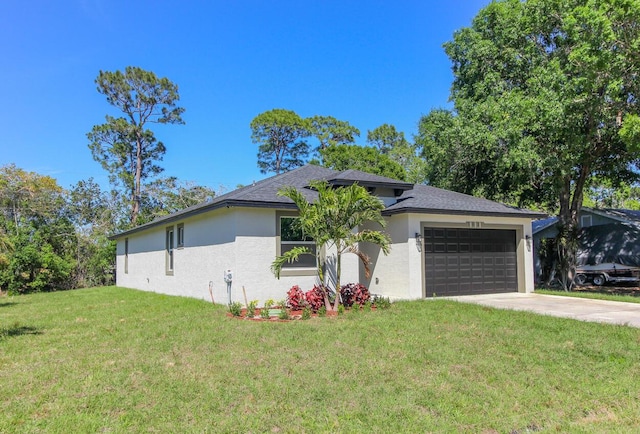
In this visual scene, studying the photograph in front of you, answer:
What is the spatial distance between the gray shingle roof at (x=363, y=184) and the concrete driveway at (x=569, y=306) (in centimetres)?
260

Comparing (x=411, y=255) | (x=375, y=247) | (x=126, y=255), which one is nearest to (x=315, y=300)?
(x=411, y=255)

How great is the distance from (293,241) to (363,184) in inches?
110

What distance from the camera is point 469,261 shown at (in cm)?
1356

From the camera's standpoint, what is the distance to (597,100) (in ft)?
43.3

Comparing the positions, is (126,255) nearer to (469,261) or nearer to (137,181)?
(137,181)

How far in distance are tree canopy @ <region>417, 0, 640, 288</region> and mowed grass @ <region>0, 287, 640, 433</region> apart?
8.33m

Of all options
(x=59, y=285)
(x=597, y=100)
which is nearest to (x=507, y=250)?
(x=597, y=100)

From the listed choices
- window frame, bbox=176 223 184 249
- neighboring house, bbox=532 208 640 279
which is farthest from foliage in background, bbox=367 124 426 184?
window frame, bbox=176 223 184 249

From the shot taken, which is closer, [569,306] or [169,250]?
[569,306]

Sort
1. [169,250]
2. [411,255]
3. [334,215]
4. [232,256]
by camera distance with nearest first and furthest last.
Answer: [334,215] → [232,256] → [411,255] → [169,250]

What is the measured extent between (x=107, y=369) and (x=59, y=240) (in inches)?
869

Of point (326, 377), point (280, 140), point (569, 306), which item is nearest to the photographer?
point (326, 377)

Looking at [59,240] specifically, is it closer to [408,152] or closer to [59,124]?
[59,124]

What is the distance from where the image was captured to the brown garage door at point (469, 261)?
42.5ft
